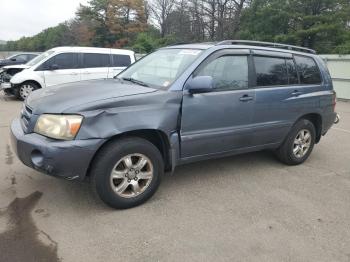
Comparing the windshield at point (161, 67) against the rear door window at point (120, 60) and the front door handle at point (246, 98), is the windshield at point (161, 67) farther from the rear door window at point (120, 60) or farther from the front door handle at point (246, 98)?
the rear door window at point (120, 60)

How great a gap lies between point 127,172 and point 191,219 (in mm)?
802

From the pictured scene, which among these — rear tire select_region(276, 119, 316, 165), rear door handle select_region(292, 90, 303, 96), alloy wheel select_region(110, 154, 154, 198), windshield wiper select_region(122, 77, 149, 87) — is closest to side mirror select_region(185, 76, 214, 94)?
windshield wiper select_region(122, 77, 149, 87)

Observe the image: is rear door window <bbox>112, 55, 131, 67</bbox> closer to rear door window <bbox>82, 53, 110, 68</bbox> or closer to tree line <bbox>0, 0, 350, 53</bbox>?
rear door window <bbox>82, 53, 110, 68</bbox>

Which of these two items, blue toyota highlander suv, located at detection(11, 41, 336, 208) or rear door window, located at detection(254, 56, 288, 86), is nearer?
blue toyota highlander suv, located at detection(11, 41, 336, 208)

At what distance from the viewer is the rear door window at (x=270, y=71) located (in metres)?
4.81

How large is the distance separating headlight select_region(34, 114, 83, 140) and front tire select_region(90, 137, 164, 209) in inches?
14.0

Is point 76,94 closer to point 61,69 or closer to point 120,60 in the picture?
point 61,69

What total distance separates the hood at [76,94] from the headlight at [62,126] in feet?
0.27

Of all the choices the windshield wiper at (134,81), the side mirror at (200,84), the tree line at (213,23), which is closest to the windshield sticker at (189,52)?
the side mirror at (200,84)

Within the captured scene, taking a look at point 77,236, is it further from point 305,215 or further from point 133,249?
point 305,215

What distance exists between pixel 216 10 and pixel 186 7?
3985mm

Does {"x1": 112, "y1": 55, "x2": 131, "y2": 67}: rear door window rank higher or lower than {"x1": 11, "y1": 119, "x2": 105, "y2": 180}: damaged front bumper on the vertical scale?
higher

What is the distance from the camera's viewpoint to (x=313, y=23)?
2481 cm

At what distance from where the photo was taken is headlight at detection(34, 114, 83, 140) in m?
3.44
